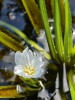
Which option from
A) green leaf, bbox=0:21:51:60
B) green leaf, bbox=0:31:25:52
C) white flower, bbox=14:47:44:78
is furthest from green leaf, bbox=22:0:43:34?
white flower, bbox=14:47:44:78

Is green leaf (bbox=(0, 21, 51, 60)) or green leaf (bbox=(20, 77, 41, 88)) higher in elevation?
green leaf (bbox=(0, 21, 51, 60))

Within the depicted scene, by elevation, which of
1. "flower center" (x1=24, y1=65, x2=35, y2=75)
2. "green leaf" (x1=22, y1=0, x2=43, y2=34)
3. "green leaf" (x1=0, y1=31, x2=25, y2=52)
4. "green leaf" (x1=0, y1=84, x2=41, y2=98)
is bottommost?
"green leaf" (x1=0, y1=84, x2=41, y2=98)

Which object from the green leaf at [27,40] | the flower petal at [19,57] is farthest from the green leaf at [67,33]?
the flower petal at [19,57]

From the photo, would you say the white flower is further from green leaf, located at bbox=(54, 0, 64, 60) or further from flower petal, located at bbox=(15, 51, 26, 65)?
green leaf, located at bbox=(54, 0, 64, 60)

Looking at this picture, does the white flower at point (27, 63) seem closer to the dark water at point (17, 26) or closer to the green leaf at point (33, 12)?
the dark water at point (17, 26)

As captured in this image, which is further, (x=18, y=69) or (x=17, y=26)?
(x=17, y=26)

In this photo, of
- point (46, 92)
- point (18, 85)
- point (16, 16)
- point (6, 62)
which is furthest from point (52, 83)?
point (16, 16)

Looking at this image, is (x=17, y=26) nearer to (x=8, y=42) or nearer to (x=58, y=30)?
(x=8, y=42)

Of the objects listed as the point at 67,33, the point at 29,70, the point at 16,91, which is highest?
the point at 67,33

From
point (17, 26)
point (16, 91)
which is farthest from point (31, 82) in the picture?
point (17, 26)
